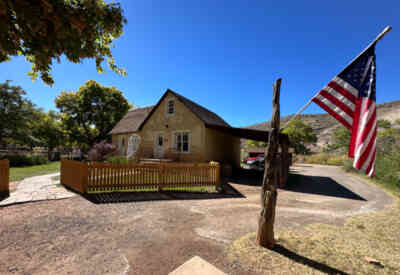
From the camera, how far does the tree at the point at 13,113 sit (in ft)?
57.4

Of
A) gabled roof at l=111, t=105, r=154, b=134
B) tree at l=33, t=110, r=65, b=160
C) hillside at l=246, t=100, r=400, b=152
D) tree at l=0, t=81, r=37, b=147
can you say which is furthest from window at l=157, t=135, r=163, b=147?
hillside at l=246, t=100, r=400, b=152

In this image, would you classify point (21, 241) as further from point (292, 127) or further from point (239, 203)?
point (292, 127)

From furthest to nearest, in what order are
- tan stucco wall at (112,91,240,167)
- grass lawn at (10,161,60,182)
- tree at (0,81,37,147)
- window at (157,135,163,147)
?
tree at (0,81,37,147)
window at (157,135,163,147)
tan stucco wall at (112,91,240,167)
grass lawn at (10,161,60,182)

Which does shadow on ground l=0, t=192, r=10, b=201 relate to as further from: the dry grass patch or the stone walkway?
the dry grass patch

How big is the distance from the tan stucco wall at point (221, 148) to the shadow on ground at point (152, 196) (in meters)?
5.72

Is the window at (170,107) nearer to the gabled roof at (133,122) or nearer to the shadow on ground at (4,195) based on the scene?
the gabled roof at (133,122)

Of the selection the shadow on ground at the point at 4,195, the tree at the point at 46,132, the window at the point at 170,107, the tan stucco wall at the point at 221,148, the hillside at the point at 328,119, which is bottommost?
the shadow on ground at the point at 4,195

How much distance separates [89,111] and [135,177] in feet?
87.7

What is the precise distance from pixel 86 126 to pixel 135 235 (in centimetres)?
3061

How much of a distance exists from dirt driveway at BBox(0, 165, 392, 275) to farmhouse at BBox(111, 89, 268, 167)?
6.37 meters

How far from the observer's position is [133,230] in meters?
3.68

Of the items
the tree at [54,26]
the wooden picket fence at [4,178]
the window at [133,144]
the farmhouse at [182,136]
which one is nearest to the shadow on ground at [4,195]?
the wooden picket fence at [4,178]

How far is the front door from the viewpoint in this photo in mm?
14804

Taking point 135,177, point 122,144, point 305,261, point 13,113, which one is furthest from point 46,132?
point 305,261
